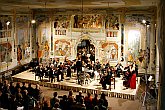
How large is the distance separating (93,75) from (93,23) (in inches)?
204

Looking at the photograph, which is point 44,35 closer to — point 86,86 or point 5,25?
point 5,25

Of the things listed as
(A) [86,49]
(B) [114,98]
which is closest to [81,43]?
(A) [86,49]

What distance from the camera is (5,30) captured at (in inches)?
758

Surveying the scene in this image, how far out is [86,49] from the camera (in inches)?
856

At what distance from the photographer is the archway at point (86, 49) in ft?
70.0

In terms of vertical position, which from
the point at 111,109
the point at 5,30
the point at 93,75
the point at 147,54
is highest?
the point at 5,30

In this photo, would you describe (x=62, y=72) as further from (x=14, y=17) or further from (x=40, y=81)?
(x=14, y=17)

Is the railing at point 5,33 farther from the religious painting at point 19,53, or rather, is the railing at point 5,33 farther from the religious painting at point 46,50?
the religious painting at point 46,50

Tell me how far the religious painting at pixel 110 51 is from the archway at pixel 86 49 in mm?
996

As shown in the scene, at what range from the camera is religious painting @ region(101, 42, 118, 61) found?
20500 millimetres

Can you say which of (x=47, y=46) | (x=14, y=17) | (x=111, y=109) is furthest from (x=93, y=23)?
(x=111, y=109)

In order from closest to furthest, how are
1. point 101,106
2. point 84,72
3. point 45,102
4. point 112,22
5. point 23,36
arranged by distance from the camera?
point 45,102
point 101,106
point 84,72
point 112,22
point 23,36

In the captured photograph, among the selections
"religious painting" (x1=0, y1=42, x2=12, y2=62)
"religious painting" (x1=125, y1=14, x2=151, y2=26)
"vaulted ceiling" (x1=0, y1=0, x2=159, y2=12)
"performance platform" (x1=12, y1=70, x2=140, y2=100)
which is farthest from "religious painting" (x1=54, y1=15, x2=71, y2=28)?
"performance platform" (x1=12, y1=70, x2=140, y2=100)

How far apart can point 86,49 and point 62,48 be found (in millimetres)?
2132
